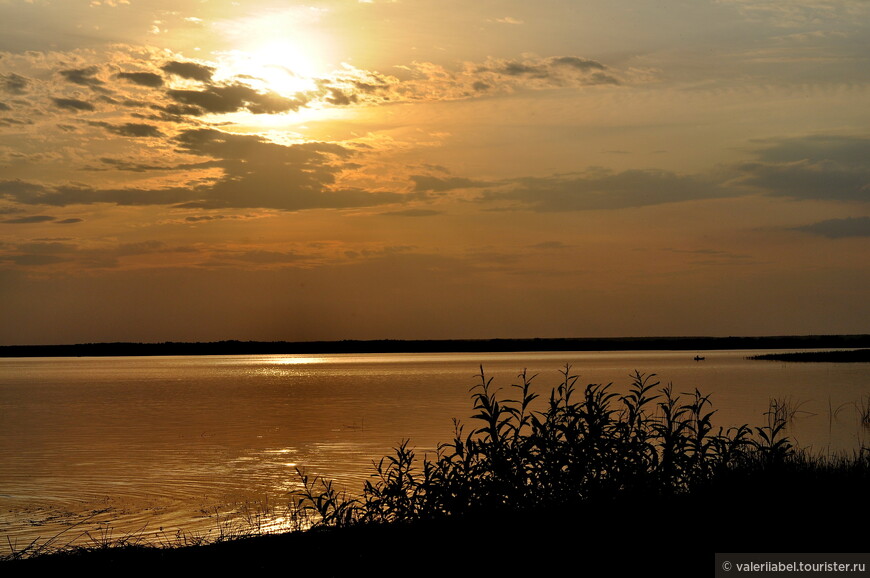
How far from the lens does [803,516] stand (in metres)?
11.7

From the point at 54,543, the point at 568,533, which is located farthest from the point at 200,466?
the point at 568,533

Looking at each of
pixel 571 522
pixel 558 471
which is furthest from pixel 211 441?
pixel 571 522

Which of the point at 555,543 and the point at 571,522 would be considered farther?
the point at 571,522

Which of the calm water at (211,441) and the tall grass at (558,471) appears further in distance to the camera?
the calm water at (211,441)

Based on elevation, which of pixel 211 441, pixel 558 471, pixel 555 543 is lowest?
pixel 211 441

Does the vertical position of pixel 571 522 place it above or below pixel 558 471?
below

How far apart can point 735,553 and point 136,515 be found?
52.6ft

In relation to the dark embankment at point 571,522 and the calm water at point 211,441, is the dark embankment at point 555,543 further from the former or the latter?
the calm water at point 211,441

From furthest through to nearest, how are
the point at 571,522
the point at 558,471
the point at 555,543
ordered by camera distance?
the point at 558,471 < the point at 571,522 < the point at 555,543

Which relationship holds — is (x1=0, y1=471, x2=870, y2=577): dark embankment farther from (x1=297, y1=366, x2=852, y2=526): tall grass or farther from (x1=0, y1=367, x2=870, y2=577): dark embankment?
(x1=297, y1=366, x2=852, y2=526): tall grass

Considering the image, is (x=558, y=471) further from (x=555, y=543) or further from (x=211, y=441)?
(x=211, y=441)

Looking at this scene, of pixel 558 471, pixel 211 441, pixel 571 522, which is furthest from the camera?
pixel 211 441

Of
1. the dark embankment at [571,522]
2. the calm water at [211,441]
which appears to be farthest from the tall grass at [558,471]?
the calm water at [211,441]

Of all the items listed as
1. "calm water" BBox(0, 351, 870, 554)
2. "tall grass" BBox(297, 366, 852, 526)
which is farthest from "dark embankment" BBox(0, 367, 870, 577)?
"calm water" BBox(0, 351, 870, 554)
